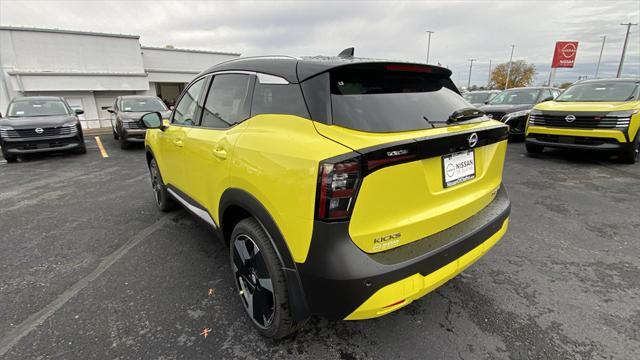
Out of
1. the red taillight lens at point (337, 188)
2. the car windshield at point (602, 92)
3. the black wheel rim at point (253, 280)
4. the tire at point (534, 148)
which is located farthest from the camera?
the tire at point (534, 148)

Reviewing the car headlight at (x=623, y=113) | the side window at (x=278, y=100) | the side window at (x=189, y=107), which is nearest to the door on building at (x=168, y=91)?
the side window at (x=189, y=107)

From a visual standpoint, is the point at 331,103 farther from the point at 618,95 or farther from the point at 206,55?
the point at 206,55

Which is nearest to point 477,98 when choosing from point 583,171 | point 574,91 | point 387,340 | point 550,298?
point 574,91

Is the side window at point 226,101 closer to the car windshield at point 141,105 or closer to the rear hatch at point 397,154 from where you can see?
the rear hatch at point 397,154

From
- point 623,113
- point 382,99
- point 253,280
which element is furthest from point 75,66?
point 623,113

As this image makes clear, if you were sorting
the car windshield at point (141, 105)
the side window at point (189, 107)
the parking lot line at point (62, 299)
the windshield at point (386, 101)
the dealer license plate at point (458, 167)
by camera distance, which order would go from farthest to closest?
the car windshield at point (141, 105) < the side window at point (189, 107) < the parking lot line at point (62, 299) < the dealer license plate at point (458, 167) < the windshield at point (386, 101)

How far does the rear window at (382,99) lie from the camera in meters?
1.75

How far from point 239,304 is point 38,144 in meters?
8.69

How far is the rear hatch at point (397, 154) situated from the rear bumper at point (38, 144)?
9288 mm

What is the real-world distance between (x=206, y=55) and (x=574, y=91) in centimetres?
2717

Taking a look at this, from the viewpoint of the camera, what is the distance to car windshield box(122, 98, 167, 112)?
1067 centimetres

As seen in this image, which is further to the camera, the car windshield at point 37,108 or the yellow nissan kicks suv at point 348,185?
the car windshield at point 37,108

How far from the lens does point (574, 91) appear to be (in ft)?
25.0

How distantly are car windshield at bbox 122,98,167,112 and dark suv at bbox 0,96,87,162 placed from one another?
67.4 inches
